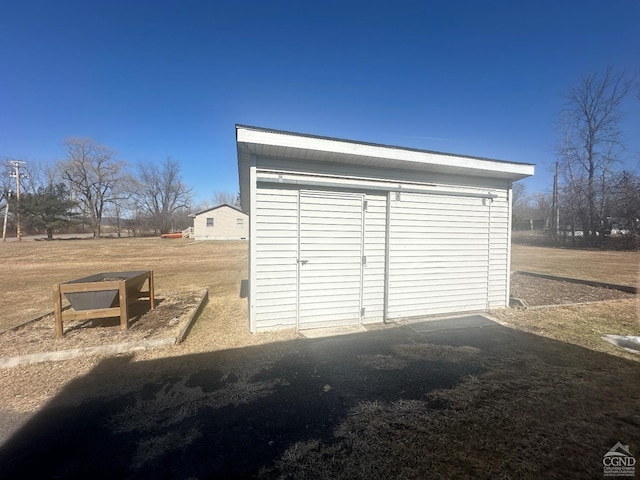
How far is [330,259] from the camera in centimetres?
444

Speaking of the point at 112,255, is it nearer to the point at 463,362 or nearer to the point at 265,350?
the point at 265,350

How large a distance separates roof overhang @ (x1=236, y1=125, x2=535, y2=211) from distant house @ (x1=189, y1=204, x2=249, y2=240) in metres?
26.2

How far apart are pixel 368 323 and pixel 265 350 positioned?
1855mm

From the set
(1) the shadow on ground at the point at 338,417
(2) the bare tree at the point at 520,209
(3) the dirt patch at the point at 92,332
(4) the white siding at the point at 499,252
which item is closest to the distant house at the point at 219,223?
(3) the dirt patch at the point at 92,332

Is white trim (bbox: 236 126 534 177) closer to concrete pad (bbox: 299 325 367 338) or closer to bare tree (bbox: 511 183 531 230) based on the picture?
concrete pad (bbox: 299 325 367 338)

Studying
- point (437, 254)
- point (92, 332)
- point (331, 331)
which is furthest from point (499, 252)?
point (92, 332)

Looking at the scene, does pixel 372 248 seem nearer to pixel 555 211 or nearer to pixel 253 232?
pixel 253 232

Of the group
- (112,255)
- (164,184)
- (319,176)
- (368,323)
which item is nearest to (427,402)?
(368,323)

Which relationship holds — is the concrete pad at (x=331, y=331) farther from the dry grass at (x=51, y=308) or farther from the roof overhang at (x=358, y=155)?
the roof overhang at (x=358, y=155)

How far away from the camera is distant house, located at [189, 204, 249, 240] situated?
1159 inches

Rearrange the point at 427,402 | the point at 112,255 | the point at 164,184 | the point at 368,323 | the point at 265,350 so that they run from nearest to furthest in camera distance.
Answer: the point at 427,402
the point at 265,350
the point at 368,323
the point at 112,255
the point at 164,184

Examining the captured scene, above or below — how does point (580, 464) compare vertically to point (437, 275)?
below

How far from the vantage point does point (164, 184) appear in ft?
145

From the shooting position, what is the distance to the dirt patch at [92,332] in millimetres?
3707
